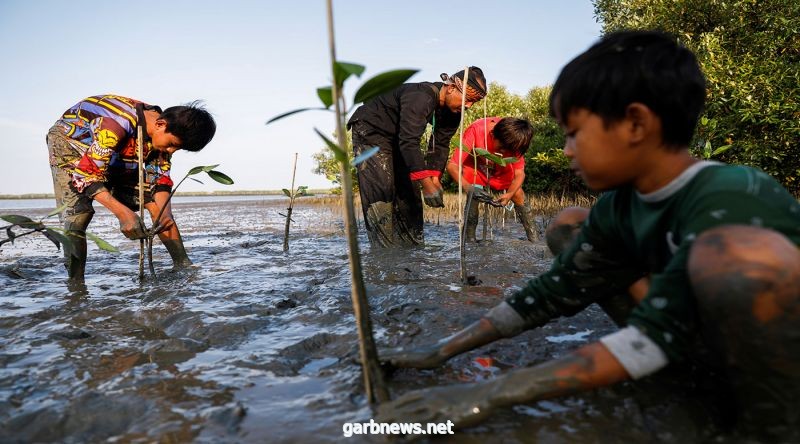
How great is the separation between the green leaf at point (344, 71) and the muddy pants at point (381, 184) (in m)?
3.77

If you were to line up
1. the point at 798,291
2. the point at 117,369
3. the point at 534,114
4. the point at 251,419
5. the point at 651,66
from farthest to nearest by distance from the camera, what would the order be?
the point at 534,114, the point at 117,369, the point at 251,419, the point at 651,66, the point at 798,291

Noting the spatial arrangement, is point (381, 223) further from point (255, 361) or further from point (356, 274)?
point (356, 274)

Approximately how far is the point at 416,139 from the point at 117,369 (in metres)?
3.39

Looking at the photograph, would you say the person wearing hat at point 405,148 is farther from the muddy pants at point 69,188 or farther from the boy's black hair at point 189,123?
the muddy pants at point 69,188

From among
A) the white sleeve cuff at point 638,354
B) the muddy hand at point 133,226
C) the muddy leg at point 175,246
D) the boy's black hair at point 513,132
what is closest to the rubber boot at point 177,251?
the muddy leg at point 175,246

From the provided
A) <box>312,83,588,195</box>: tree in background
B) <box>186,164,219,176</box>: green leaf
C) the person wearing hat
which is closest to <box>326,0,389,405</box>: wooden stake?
<box>186,164,219,176</box>: green leaf

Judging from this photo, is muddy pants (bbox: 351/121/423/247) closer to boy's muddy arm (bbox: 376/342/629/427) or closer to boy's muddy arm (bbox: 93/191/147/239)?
boy's muddy arm (bbox: 93/191/147/239)

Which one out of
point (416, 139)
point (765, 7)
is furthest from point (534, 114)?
point (416, 139)

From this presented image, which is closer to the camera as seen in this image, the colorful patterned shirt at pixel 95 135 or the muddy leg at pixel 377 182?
the colorful patterned shirt at pixel 95 135

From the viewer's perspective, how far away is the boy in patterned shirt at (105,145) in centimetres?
356

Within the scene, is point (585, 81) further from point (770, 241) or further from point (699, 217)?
point (770, 241)

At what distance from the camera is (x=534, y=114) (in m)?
16.3

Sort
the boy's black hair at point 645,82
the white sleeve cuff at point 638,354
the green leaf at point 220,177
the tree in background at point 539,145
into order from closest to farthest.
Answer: the white sleeve cuff at point 638,354 → the boy's black hair at point 645,82 → the green leaf at point 220,177 → the tree in background at point 539,145

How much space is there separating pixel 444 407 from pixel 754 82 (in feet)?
29.0
